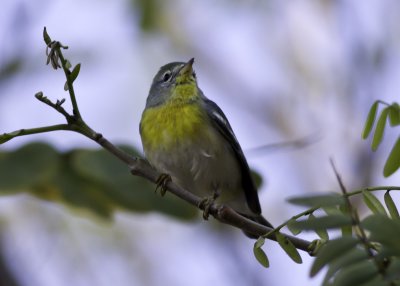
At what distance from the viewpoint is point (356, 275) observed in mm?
1378

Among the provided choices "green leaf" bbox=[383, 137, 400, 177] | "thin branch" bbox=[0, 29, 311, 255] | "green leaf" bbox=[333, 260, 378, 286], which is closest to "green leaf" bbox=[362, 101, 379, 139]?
"green leaf" bbox=[383, 137, 400, 177]

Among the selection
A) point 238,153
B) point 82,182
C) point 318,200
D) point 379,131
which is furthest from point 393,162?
point 238,153

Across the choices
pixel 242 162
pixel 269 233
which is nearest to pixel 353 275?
pixel 269 233

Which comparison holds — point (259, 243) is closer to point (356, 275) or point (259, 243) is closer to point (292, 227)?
point (292, 227)

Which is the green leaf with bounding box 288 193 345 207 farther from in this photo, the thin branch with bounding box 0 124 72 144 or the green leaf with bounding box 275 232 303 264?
the thin branch with bounding box 0 124 72 144

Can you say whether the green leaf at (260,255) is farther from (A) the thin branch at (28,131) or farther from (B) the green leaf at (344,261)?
(A) the thin branch at (28,131)

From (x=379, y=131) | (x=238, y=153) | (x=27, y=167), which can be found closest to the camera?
(x=379, y=131)

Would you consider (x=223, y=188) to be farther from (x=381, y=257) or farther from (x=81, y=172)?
(x=381, y=257)

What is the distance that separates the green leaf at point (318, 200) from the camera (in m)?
1.45

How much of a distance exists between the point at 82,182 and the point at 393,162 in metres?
2.16

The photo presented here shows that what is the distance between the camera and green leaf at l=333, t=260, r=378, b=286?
137 centimetres

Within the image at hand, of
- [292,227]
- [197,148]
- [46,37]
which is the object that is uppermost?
[46,37]

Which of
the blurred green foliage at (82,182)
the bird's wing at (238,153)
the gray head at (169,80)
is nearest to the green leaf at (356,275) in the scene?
the blurred green foliage at (82,182)

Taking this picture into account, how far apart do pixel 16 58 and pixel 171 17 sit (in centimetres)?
373
